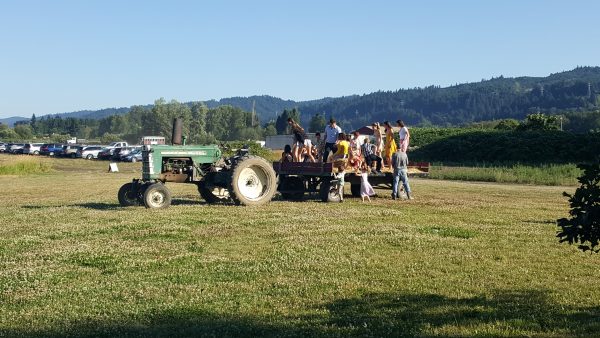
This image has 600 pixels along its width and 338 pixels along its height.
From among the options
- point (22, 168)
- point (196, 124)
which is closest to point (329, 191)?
point (22, 168)

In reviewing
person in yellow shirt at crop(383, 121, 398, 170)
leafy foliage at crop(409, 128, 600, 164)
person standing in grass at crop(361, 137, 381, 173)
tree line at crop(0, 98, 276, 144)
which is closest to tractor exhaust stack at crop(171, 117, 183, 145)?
person standing in grass at crop(361, 137, 381, 173)

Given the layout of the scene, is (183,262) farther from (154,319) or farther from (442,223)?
(442,223)

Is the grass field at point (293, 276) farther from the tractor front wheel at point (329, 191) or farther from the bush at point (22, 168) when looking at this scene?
the bush at point (22, 168)

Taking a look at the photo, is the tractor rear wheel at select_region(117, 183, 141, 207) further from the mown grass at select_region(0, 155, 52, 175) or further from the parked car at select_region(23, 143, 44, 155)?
the parked car at select_region(23, 143, 44, 155)

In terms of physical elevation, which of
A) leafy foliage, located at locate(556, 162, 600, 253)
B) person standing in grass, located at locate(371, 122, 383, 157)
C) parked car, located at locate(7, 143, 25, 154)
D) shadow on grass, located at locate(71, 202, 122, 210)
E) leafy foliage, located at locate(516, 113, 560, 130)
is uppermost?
leafy foliage, located at locate(516, 113, 560, 130)

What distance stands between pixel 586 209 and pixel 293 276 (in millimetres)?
4050

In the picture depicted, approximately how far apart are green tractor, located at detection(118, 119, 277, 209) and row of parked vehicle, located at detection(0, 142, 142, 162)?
152 ft

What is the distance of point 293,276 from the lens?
9.38 metres

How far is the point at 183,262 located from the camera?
34.2 feet

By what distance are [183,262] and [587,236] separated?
574cm

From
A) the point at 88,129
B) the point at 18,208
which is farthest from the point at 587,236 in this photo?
the point at 88,129

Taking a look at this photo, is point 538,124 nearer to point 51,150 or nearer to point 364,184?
point 51,150

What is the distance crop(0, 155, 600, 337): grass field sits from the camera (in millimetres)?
7227

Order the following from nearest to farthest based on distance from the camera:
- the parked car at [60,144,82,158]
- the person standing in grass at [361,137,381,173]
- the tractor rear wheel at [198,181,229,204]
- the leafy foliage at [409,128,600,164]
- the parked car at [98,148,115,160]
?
the tractor rear wheel at [198,181,229,204], the person standing in grass at [361,137,381,173], the leafy foliage at [409,128,600,164], the parked car at [98,148,115,160], the parked car at [60,144,82,158]
